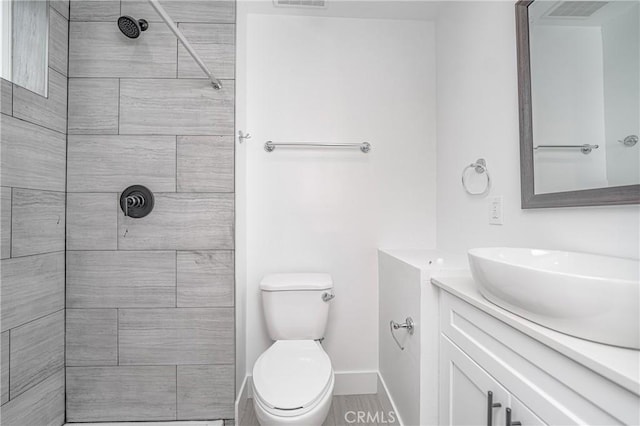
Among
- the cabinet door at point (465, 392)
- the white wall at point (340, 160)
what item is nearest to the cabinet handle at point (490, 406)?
the cabinet door at point (465, 392)

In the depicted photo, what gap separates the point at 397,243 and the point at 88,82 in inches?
76.9

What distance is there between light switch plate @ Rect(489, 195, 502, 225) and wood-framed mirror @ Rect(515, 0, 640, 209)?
17 centimetres

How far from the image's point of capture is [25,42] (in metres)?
1.33

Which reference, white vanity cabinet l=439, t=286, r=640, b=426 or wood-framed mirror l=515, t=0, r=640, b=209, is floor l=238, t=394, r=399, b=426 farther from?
wood-framed mirror l=515, t=0, r=640, b=209

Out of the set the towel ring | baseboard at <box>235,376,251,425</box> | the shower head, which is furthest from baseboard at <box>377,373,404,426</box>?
the shower head

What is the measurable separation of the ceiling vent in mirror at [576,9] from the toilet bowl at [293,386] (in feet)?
5.36

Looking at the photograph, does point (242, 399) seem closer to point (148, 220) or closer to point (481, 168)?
point (148, 220)

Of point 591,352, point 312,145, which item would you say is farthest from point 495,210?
point 312,145

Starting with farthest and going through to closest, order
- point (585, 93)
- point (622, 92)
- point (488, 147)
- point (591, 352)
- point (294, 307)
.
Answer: point (294, 307) < point (488, 147) < point (585, 93) < point (622, 92) < point (591, 352)

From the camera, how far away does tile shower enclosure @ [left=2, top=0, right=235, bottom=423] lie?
1.54m

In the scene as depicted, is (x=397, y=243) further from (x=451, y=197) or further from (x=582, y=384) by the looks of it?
(x=582, y=384)

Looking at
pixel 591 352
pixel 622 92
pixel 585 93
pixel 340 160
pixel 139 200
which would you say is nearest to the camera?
pixel 591 352

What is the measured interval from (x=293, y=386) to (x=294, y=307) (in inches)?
18.1

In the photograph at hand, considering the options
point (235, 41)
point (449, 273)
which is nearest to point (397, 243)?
point (449, 273)
